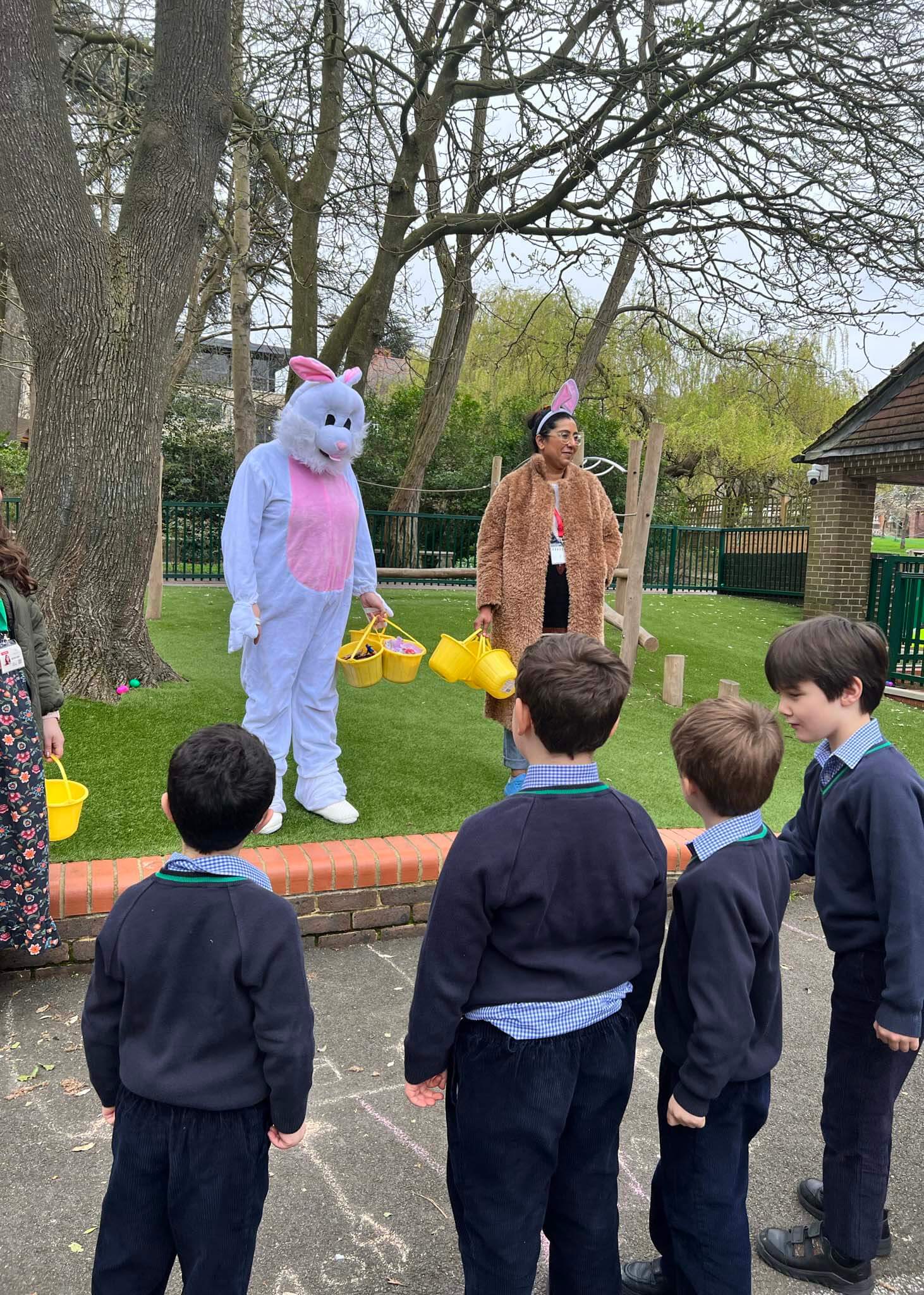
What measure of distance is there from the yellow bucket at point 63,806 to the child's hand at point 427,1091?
197 cm

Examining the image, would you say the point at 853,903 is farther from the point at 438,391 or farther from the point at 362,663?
the point at 438,391

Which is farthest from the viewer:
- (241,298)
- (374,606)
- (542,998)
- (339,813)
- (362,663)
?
(241,298)

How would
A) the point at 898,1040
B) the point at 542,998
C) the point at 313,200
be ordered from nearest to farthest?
the point at 542,998
the point at 898,1040
the point at 313,200

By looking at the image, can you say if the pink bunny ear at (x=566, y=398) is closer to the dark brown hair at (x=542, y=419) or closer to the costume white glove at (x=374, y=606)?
the dark brown hair at (x=542, y=419)

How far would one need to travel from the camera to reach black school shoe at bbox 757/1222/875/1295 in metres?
2.06

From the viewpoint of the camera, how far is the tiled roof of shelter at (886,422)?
38.8ft

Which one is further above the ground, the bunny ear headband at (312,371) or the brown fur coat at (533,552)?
the bunny ear headband at (312,371)

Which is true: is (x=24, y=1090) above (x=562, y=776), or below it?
below

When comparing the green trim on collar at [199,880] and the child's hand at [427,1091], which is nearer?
the green trim on collar at [199,880]

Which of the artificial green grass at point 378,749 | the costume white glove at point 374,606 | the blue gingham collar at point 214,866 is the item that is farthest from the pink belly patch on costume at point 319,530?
the blue gingham collar at point 214,866

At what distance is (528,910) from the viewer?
164cm

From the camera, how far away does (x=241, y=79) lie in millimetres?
11125

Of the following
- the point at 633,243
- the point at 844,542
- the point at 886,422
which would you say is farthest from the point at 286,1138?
the point at 844,542

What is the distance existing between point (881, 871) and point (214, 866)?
133 cm
